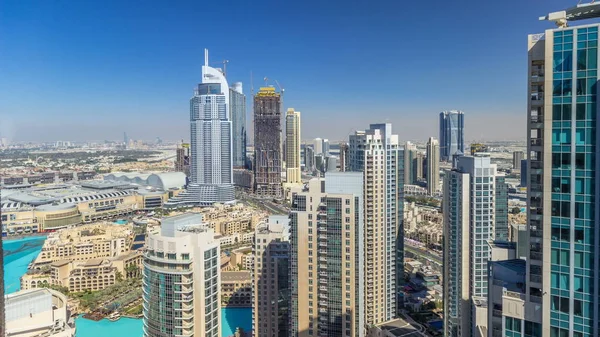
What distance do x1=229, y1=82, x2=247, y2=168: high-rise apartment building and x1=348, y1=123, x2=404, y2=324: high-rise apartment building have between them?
80.7ft

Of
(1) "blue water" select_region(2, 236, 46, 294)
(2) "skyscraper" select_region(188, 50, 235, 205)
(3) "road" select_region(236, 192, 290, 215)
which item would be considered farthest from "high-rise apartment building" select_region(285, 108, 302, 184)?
(1) "blue water" select_region(2, 236, 46, 294)

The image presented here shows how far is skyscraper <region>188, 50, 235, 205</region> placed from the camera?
24.0 meters

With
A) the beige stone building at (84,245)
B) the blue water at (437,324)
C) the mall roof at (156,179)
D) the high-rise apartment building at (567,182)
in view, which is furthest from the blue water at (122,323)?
the mall roof at (156,179)

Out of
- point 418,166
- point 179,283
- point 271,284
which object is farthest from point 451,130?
point 179,283

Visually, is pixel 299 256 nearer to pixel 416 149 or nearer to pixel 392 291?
pixel 392 291

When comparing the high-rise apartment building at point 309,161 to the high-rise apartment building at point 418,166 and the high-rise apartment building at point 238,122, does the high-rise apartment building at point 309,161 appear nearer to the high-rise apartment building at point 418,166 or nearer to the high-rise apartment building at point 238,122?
the high-rise apartment building at point 238,122

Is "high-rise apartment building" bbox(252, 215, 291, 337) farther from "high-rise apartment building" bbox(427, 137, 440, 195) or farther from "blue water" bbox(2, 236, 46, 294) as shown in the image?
"high-rise apartment building" bbox(427, 137, 440, 195)

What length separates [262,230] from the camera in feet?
25.3

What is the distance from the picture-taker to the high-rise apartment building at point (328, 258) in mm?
6332

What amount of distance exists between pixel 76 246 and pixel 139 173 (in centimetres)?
1646

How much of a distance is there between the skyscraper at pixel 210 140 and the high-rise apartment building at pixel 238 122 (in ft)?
26.9

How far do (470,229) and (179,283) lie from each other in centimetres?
477

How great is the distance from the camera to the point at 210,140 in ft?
79.8

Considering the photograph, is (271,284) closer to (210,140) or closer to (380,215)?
(380,215)
